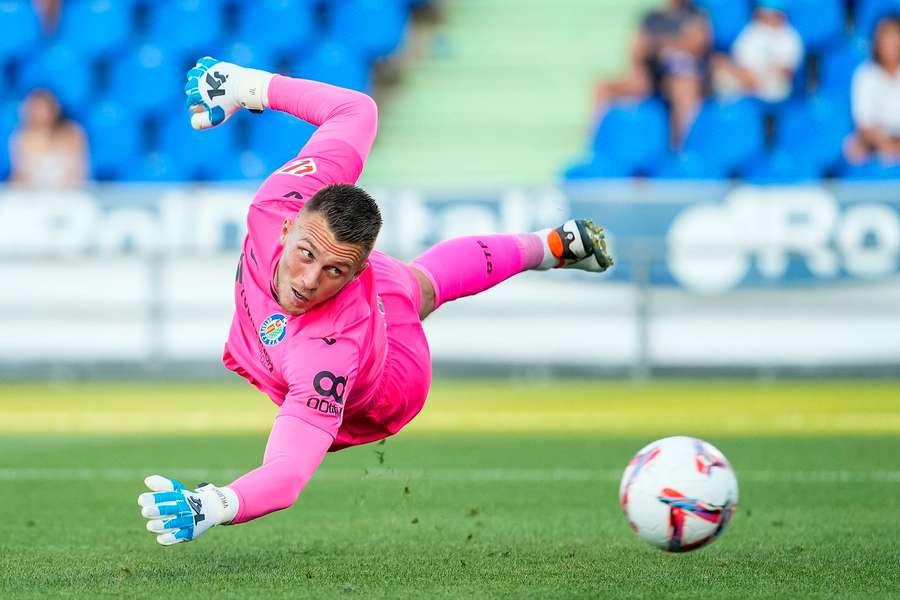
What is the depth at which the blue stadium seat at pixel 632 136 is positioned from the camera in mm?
14344

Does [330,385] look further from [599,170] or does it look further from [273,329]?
[599,170]

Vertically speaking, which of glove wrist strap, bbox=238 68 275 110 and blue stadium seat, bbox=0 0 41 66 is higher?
blue stadium seat, bbox=0 0 41 66

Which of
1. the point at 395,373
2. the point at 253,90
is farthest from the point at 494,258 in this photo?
the point at 253,90

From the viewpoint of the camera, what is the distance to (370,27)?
619 inches

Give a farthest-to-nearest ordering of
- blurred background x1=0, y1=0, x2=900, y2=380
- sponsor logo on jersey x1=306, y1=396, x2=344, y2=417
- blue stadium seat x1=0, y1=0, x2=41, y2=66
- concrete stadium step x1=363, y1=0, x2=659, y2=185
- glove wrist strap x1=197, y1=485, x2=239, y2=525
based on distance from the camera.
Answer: blue stadium seat x1=0, y1=0, x2=41, y2=66, concrete stadium step x1=363, y1=0, x2=659, y2=185, blurred background x1=0, y1=0, x2=900, y2=380, sponsor logo on jersey x1=306, y1=396, x2=344, y2=417, glove wrist strap x1=197, y1=485, x2=239, y2=525

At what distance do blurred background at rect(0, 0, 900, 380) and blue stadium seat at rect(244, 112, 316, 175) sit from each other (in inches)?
1.1

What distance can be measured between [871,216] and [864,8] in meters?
3.05

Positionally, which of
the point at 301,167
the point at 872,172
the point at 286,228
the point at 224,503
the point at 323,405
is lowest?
the point at 224,503

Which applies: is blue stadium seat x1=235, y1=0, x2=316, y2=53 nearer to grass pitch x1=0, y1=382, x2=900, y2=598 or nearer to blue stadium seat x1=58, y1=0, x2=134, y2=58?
blue stadium seat x1=58, y1=0, x2=134, y2=58

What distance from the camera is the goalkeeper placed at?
4.77 metres

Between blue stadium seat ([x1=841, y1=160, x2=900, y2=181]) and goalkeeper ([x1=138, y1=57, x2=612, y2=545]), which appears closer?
goalkeeper ([x1=138, y1=57, x2=612, y2=545])

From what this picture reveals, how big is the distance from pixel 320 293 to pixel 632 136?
9.61 meters

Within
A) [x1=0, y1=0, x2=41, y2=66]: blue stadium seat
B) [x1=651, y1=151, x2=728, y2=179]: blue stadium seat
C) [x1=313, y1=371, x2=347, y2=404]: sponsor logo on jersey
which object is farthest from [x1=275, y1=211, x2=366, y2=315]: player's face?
[x1=0, y1=0, x2=41, y2=66]: blue stadium seat

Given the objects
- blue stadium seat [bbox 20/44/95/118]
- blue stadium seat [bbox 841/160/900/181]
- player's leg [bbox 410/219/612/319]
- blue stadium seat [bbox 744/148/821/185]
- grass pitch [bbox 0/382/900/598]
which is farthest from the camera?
blue stadium seat [bbox 20/44/95/118]
